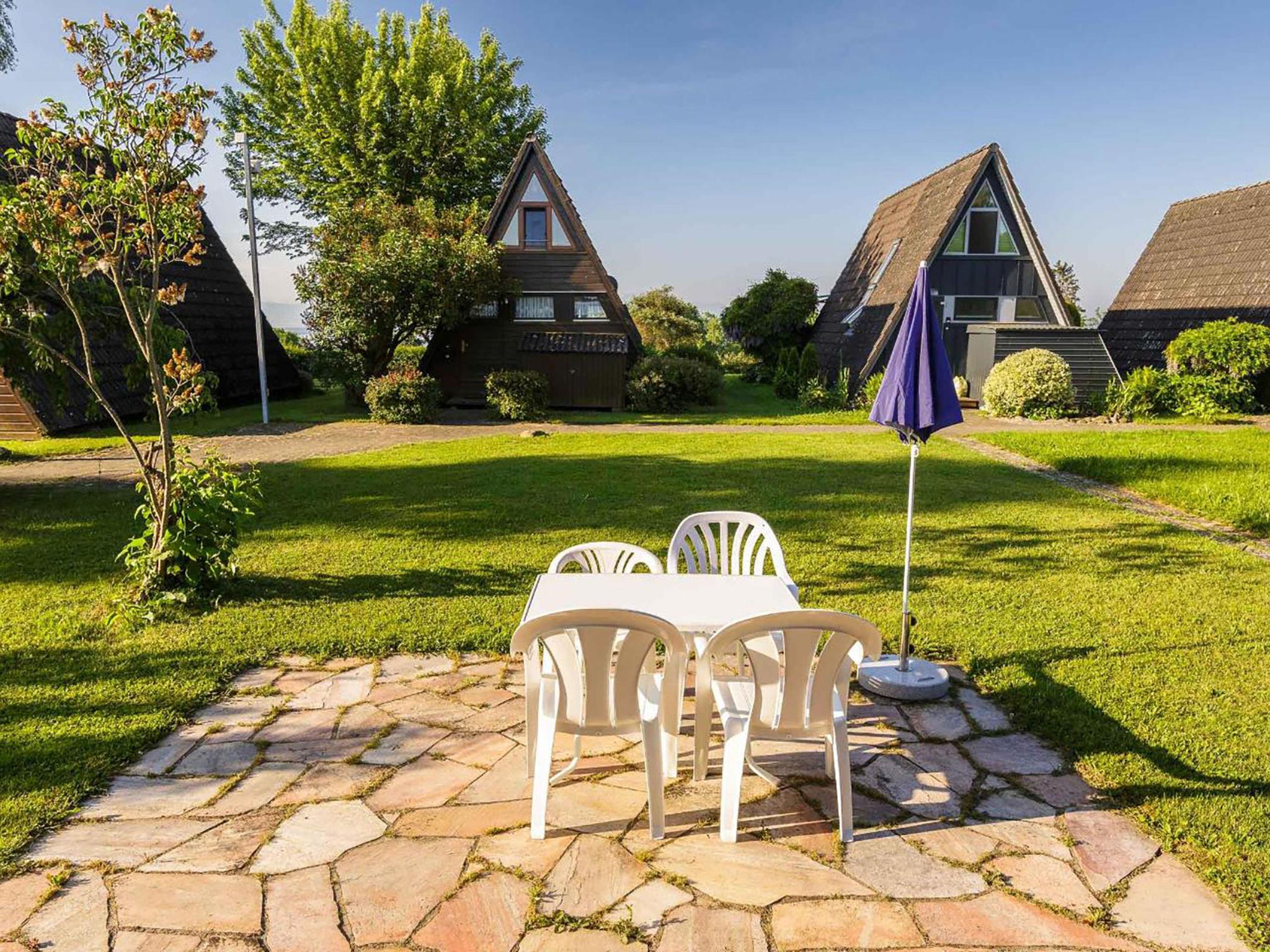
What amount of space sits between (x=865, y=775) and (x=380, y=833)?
7.85ft

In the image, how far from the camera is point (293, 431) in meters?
18.4

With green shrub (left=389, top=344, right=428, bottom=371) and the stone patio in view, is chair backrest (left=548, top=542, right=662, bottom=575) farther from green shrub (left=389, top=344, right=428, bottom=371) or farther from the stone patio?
green shrub (left=389, top=344, right=428, bottom=371)

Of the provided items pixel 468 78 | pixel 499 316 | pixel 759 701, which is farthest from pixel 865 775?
pixel 468 78

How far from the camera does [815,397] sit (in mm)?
22828

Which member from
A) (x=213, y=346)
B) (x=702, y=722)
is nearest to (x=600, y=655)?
(x=702, y=722)

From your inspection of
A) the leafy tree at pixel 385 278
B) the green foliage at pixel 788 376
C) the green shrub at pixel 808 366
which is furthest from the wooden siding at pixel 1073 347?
the leafy tree at pixel 385 278

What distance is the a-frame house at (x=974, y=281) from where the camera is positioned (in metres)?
21.6

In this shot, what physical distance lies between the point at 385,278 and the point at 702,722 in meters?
18.9

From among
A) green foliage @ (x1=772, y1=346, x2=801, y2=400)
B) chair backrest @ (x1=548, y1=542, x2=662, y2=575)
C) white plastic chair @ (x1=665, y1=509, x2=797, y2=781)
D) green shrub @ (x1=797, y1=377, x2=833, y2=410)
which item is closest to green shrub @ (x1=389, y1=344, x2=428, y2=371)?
green shrub @ (x1=797, y1=377, x2=833, y2=410)

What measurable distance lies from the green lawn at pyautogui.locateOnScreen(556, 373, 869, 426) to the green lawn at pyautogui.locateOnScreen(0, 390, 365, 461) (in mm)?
6521

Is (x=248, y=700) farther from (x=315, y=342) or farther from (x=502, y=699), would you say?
(x=315, y=342)

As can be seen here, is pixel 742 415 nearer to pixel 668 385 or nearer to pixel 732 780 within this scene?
pixel 668 385

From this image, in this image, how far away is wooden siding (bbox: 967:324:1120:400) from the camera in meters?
21.0

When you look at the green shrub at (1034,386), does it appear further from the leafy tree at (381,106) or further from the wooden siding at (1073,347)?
the leafy tree at (381,106)
